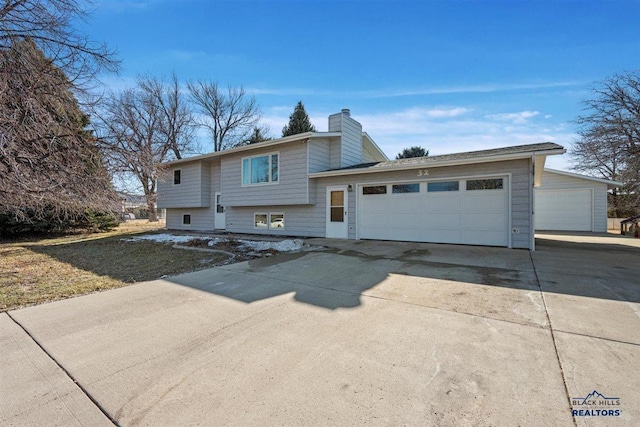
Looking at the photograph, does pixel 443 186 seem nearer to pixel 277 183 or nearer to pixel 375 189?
pixel 375 189

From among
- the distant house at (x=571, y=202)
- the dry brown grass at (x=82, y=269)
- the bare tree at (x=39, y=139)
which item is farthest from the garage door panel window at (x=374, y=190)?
the distant house at (x=571, y=202)

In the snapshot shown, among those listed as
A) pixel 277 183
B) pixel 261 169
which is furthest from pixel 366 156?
pixel 261 169

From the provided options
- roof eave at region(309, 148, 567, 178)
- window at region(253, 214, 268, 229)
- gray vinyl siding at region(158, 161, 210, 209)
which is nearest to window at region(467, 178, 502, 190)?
roof eave at region(309, 148, 567, 178)

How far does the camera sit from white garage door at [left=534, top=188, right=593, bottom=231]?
15750 mm

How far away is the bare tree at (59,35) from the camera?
5.49m

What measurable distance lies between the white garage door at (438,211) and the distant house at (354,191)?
0.03 m

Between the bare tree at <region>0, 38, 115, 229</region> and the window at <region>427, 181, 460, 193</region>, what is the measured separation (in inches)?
360

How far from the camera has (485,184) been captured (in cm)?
874

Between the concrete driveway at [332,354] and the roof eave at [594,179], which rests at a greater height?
the roof eave at [594,179]

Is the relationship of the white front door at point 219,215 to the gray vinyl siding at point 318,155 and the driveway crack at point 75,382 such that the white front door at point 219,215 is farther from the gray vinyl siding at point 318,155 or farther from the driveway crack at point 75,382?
the driveway crack at point 75,382

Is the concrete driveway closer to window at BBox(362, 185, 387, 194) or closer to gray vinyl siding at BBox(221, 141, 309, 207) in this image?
window at BBox(362, 185, 387, 194)

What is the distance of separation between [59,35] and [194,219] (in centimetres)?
1176

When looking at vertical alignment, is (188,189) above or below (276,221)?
above

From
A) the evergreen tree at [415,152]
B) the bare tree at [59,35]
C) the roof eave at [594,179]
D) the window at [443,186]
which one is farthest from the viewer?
the evergreen tree at [415,152]
